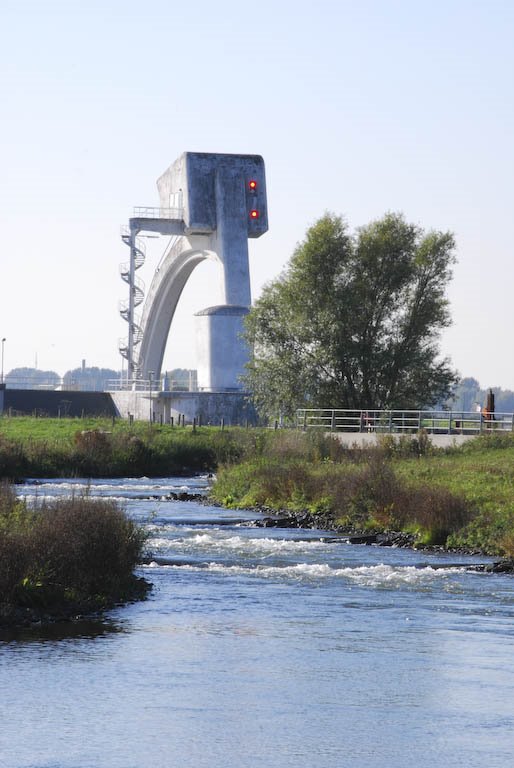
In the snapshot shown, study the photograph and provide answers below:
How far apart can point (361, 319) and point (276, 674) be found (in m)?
41.7

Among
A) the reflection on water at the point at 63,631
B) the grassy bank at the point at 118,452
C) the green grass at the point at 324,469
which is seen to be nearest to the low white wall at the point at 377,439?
the green grass at the point at 324,469

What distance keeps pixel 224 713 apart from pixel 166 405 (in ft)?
209

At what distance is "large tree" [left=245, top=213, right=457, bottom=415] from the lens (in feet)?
189

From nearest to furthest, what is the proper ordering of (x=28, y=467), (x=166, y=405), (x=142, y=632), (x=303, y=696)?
(x=303, y=696), (x=142, y=632), (x=28, y=467), (x=166, y=405)

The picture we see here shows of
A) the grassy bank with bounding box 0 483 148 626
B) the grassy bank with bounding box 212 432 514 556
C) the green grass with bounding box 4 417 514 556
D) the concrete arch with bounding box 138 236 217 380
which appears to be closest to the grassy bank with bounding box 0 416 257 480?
the green grass with bounding box 4 417 514 556

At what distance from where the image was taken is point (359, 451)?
143 ft

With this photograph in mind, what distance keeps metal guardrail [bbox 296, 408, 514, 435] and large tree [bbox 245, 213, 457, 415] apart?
3.87 feet

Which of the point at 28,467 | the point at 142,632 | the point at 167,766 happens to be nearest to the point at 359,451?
the point at 28,467

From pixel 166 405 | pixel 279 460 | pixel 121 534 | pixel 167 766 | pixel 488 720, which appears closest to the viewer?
pixel 167 766

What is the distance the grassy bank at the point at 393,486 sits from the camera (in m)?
29.1

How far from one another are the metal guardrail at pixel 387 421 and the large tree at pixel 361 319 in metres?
1.18

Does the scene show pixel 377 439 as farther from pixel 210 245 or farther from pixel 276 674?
pixel 210 245

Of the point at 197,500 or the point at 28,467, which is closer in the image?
the point at 197,500

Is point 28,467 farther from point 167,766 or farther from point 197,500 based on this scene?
point 167,766
